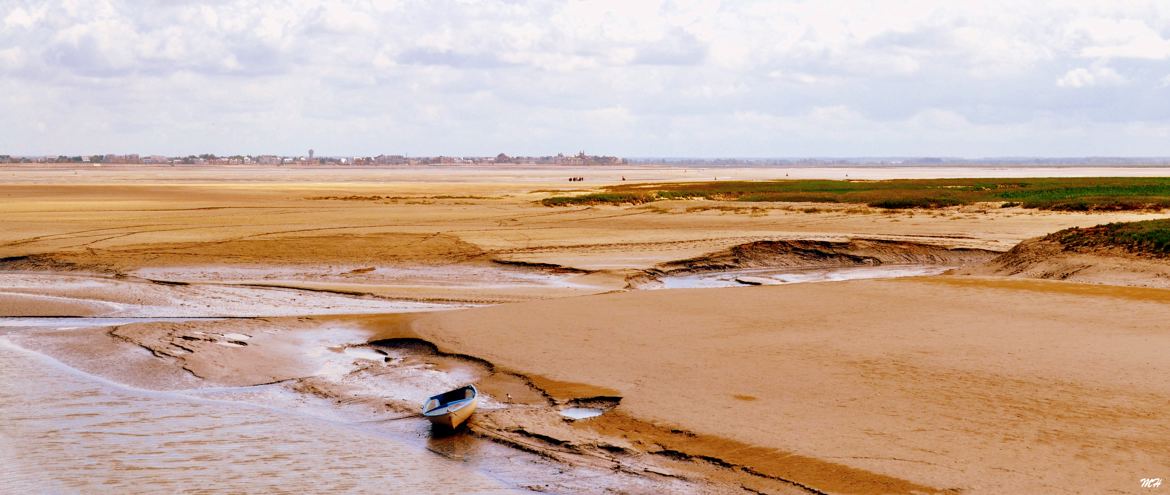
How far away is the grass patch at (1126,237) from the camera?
21703mm

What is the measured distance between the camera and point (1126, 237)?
74.0 ft

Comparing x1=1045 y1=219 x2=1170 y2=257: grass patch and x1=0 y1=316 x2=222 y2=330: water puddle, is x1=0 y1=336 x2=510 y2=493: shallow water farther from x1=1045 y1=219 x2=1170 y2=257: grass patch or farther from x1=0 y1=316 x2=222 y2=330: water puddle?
x1=1045 y1=219 x2=1170 y2=257: grass patch

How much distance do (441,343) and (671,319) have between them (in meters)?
→ 3.56

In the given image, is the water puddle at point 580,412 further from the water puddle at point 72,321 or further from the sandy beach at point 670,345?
the water puddle at point 72,321

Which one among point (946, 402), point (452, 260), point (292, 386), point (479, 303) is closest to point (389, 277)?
point (452, 260)

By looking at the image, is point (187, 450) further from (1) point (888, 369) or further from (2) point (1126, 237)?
(2) point (1126, 237)

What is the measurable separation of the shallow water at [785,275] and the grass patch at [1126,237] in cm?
297

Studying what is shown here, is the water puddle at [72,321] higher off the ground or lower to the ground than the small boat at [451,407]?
lower

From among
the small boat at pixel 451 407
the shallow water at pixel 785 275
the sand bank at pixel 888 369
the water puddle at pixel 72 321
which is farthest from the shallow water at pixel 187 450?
the shallow water at pixel 785 275

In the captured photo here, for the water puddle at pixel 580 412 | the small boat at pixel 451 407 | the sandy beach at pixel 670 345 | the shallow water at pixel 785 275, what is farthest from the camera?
the shallow water at pixel 785 275

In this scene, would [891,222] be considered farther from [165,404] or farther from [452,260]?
[165,404]

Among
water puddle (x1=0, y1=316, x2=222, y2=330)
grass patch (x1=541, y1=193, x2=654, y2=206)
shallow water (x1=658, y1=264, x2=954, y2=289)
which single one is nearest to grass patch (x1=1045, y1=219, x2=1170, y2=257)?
shallow water (x1=658, y1=264, x2=954, y2=289)

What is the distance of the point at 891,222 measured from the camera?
120 ft

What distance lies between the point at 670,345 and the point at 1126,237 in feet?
41.5
